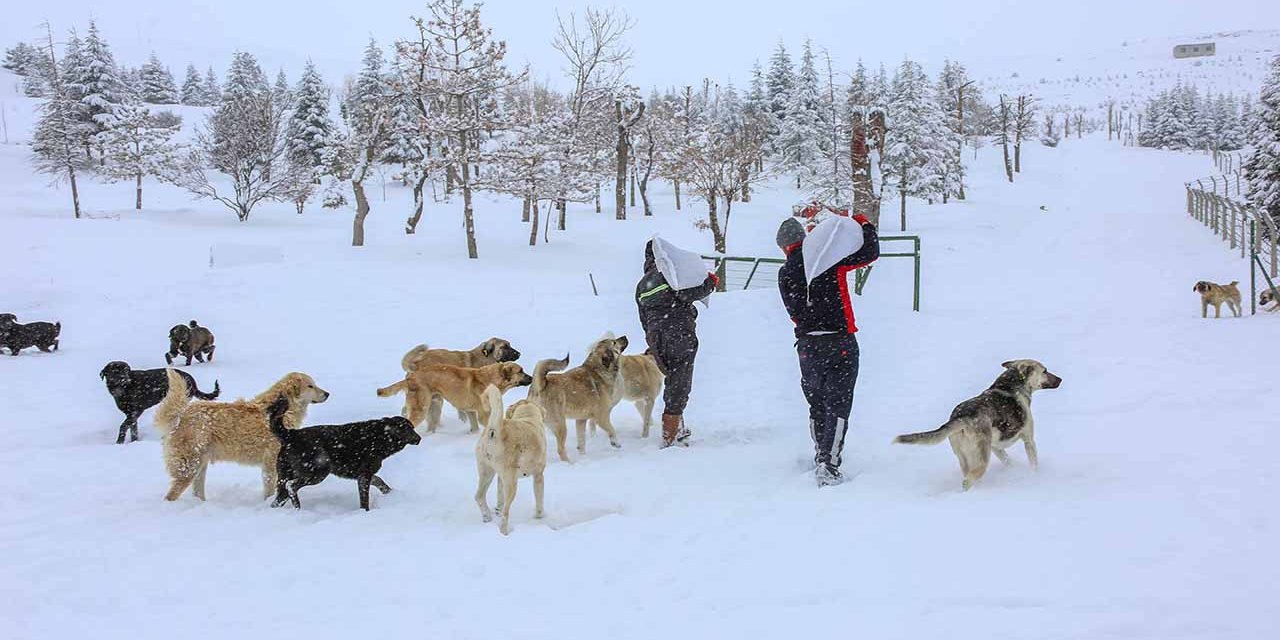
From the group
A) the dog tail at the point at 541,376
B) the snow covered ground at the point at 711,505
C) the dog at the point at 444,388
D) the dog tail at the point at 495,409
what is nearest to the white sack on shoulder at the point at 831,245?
the snow covered ground at the point at 711,505

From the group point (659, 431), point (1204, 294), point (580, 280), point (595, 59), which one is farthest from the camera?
point (595, 59)

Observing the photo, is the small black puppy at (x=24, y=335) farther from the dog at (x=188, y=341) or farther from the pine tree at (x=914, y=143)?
the pine tree at (x=914, y=143)

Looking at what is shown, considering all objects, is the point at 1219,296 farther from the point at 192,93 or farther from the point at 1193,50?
the point at 1193,50

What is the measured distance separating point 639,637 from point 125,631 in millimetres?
2527

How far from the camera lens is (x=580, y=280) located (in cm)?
2319

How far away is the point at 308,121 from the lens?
50625mm

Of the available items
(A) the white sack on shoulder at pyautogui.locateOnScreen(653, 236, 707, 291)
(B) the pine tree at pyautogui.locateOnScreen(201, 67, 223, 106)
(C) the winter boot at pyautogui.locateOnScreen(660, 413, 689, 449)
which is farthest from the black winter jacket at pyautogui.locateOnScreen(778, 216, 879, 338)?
(B) the pine tree at pyautogui.locateOnScreen(201, 67, 223, 106)

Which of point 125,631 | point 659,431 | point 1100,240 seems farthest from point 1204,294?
point 1100,240

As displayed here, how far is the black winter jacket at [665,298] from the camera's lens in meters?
7.63

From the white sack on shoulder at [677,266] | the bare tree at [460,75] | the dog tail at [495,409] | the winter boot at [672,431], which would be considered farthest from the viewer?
the bare tree at [460,75]

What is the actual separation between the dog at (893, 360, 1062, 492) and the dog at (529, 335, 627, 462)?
2.89 m

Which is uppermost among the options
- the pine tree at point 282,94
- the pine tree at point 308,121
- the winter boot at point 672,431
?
the pine tree at point 282,94

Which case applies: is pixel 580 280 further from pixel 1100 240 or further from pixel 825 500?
pixel 1100 240

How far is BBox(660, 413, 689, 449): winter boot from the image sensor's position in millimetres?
7690
